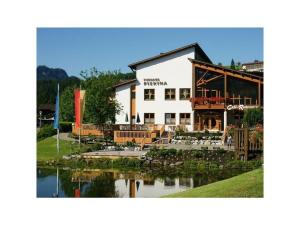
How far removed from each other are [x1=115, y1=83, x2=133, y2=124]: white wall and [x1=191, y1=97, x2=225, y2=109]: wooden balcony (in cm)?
342

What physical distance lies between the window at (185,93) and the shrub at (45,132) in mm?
6825

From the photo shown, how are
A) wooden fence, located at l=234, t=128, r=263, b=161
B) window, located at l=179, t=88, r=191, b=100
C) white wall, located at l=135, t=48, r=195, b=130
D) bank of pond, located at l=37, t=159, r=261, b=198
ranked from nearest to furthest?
bank of pond, located at l=37, t=159, r=261, b=198
wooden fence, located at l=234, t=128, r=263, b=161
white wall, located at l=135, t=48, r=195, b=130
window, located at l=179, t=88, r=191, b=100

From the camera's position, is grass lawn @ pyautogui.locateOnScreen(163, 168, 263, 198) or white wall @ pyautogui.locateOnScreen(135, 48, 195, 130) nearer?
grass lawn @ pyautogui.locateOnScreen(163, 168, 263, 198)

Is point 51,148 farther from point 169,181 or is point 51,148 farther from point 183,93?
point 183,93

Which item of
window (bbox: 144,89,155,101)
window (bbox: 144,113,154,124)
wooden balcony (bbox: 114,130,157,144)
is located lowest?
wooden balcony (bbox: 114,130,157,144)

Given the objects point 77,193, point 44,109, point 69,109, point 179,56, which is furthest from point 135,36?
point 69,109

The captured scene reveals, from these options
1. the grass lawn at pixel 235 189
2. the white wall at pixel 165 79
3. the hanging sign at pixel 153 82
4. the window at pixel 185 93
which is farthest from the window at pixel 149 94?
the grass lawn at pixel 235 189

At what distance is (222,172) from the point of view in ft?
62.4

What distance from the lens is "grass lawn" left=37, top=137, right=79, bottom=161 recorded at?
67.6ft

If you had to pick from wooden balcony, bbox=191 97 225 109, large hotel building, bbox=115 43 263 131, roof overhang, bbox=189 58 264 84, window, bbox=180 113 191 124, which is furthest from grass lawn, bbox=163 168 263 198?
window, bbox=180 113 191 124

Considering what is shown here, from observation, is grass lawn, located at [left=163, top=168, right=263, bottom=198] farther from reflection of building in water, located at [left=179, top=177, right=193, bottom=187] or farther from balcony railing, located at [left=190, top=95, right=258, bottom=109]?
balcony railing, located at [left=190, top=95, right=258, bottom=109]

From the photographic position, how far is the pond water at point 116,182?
16.0m

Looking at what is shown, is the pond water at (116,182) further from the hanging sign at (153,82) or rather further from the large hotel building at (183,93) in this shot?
the hanging sign at (153,82)
